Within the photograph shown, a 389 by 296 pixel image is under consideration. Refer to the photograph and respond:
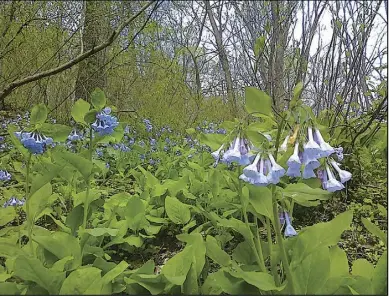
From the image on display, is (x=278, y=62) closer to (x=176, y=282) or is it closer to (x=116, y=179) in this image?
(x=116, y=179)

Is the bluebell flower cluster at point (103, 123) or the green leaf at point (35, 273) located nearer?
the green leaf at point (35, 273)

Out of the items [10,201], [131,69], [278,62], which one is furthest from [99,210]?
[131,69]

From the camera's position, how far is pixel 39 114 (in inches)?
53.1

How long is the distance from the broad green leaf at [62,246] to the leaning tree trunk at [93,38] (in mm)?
2243

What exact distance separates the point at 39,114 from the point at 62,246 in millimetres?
452

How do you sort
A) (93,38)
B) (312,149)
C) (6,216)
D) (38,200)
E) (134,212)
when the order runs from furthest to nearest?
1. (93,38)
2. (134,212)
3. (6,216)
4. (38,200)
5. (312,149)

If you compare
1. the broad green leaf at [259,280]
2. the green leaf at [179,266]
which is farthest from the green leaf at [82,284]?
the broad green leaf at [259,280]

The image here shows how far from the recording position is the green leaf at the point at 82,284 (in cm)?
98

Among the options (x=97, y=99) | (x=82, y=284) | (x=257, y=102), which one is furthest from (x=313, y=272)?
(x=97, y=99)

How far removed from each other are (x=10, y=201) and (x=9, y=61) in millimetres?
2275

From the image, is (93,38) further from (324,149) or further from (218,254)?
(324,149)

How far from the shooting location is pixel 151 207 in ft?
7.07

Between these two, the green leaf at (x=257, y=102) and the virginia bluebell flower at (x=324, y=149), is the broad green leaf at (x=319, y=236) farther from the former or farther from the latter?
the green leaf at (x=257, y=102)

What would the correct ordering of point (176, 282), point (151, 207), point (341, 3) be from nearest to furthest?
point (176, 282) < point (151, 207) < point (341, 3)
